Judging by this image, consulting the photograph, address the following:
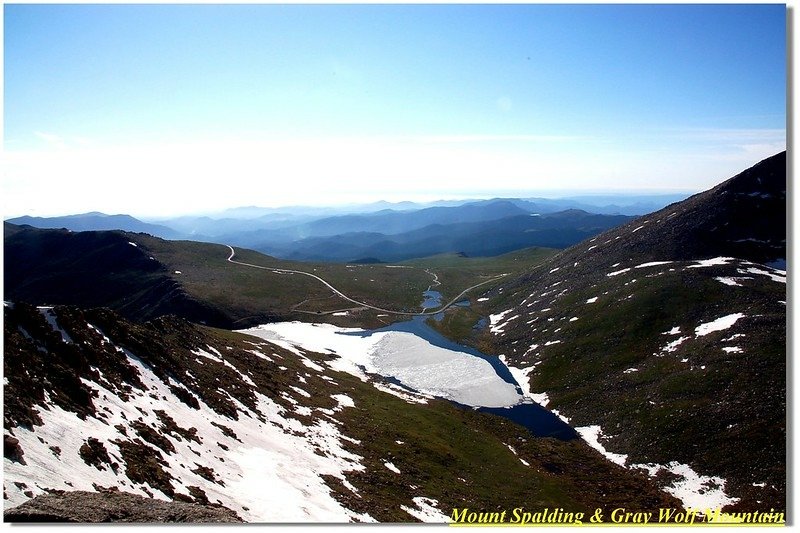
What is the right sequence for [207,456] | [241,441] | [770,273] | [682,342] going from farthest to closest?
1. [770,273]
2. [682,342]
3. [241,441]
4. [207,456]

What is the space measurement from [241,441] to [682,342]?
65.2 m

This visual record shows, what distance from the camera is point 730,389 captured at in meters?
49.8

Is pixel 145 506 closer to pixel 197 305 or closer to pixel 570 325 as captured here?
pixel 570 325

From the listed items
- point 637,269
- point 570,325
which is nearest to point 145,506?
point 570,325

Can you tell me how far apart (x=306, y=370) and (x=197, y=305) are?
6586 cm

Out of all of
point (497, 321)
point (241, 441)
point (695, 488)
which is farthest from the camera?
point (497, 321)

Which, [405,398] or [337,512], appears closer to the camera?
[337,512]

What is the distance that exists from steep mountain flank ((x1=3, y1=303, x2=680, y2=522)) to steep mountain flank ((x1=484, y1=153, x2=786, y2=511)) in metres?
7.14

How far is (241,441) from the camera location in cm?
3425

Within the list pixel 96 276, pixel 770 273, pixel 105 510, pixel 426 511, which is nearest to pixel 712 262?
pixel 770 273

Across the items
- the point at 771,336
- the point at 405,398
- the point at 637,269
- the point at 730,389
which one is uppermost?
A: the point at 637,269

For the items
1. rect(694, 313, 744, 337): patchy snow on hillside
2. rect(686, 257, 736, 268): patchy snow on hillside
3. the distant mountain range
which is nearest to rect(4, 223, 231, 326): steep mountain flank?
the distant mountain range

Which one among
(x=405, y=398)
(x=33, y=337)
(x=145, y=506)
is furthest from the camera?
(x=405, y=398)

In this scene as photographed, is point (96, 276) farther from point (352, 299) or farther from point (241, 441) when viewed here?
point (241, 441)
